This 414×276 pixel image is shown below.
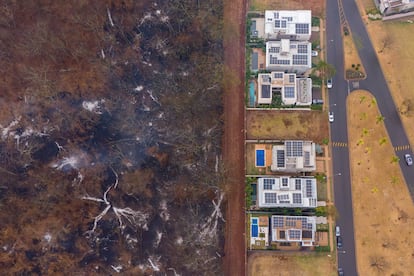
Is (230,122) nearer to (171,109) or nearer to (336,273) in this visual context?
(171,109)

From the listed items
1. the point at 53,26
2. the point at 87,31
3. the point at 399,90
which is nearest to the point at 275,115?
the point at 399,90

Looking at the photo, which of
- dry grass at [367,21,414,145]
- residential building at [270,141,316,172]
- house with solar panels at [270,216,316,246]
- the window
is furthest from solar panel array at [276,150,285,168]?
dry grass at [367,21,414,145]

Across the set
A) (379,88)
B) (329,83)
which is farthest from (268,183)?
(379,88)

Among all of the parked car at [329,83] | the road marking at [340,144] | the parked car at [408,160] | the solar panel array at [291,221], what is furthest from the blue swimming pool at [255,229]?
the parked car at [408,160]

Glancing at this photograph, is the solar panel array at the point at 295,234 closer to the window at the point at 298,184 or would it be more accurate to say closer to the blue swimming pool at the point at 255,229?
the blue swimming pool at the point at 255,229

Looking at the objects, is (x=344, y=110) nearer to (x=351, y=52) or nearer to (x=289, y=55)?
(x=351, y=52)

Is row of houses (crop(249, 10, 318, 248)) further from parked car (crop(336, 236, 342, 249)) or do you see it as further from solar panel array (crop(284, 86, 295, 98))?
parked car (crop(336, 236, 342, 249))
